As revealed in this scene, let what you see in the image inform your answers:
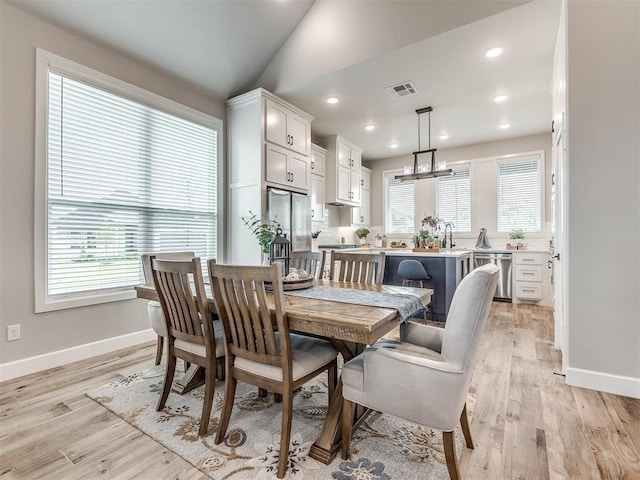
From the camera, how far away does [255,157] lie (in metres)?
3.91

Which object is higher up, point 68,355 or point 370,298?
point 370,298

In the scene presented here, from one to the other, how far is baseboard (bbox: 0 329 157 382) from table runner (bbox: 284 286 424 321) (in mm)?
2146

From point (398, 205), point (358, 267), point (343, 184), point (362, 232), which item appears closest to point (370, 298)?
point (358, 267)

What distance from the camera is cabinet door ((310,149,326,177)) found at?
5.39 metres

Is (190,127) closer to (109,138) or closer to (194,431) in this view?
(109,138)

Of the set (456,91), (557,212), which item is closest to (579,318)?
(557,212)

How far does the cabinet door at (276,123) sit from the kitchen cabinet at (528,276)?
4.13m

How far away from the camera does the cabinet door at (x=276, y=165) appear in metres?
3.93

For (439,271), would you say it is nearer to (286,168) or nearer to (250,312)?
(286,168)

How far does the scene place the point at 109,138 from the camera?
311 cm

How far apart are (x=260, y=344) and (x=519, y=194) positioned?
231 inches

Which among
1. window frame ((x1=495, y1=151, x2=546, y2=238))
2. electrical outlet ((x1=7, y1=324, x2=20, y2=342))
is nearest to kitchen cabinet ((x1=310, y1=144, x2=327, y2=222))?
window frame ((x1=495, y1=151, x2=546, y2=238))

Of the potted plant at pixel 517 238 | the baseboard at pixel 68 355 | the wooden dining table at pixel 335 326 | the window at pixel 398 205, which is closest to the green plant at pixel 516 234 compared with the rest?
the potted plant at pixel 517 238

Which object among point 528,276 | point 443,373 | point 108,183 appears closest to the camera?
point 443,373
